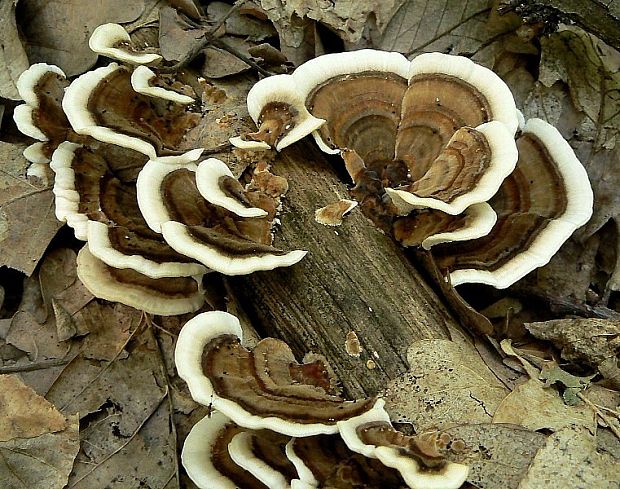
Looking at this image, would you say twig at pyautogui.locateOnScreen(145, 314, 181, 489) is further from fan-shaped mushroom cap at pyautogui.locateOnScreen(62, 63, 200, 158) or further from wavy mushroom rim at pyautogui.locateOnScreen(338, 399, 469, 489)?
wavy mushroom rim at pyautogui.locateOnScreen(338, 399, 469, 489)

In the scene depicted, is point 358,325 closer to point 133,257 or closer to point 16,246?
point 133,257

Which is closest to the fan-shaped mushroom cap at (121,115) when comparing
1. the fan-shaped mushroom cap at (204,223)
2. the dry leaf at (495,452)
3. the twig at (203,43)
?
the fan-shaped mushroom cap at (204,223)

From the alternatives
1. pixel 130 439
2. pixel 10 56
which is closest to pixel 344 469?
pixel 130 439

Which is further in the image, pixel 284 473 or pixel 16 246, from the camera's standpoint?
pixel 16 246

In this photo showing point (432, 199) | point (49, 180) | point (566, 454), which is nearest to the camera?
point (566, 454)

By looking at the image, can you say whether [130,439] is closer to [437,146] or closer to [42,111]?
[42,111]

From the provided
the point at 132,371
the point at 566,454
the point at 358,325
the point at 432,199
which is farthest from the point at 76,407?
the point at 566,454
